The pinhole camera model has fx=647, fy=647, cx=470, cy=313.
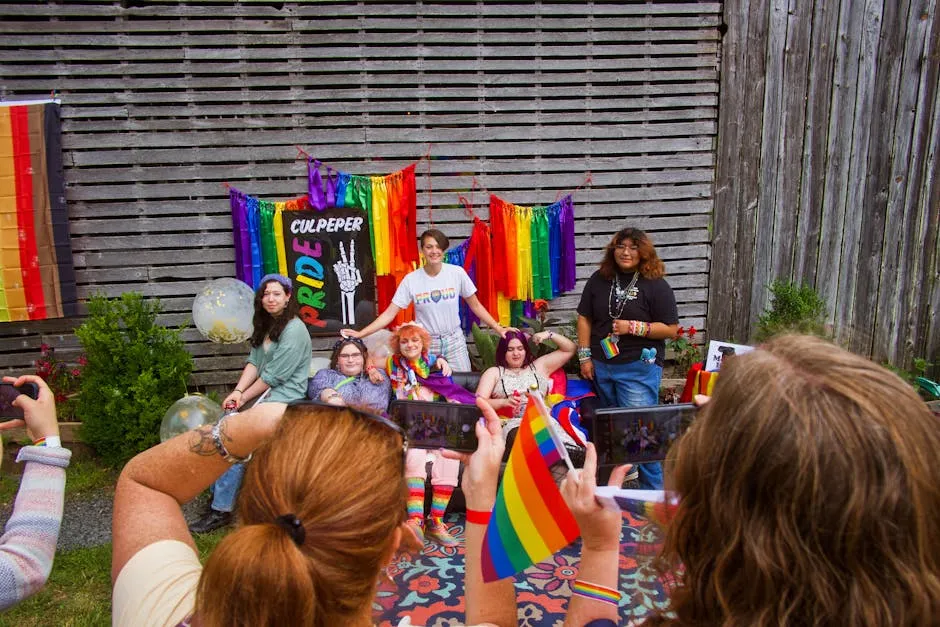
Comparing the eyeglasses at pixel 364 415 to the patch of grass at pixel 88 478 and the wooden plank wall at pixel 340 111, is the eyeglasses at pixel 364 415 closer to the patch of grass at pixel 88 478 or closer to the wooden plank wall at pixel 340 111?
the patch of grass at pixel 88 478

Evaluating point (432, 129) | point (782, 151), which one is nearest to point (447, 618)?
A: point (432, 129)

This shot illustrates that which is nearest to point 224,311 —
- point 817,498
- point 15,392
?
point 15,392

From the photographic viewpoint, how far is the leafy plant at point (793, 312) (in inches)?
231

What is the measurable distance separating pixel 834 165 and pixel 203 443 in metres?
6.48

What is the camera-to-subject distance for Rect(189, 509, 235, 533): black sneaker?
4234mm

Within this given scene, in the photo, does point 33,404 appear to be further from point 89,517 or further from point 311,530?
point 89,517

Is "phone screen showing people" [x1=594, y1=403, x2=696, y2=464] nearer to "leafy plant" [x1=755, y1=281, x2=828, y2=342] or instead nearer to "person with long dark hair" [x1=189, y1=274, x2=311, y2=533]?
"person with long dark hair" [x1=189, y1=274, x2=311, y2=533]

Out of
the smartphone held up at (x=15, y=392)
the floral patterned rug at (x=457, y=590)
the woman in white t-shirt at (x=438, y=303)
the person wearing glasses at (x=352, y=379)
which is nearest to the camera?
the smartphone held up at (x=15, y=392)

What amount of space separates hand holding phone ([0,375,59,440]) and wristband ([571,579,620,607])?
1236 millimetres

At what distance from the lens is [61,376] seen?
571cm

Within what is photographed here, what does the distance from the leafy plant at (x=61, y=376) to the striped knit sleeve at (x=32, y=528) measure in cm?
458

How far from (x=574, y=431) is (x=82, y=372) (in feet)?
13.1

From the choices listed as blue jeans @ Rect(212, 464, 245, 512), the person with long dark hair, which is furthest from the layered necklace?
blue jeans @ Rect(212, 464, 245, 512)

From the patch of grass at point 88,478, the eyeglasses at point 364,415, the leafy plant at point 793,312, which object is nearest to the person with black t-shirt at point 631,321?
the leafy plant at point 793,312
